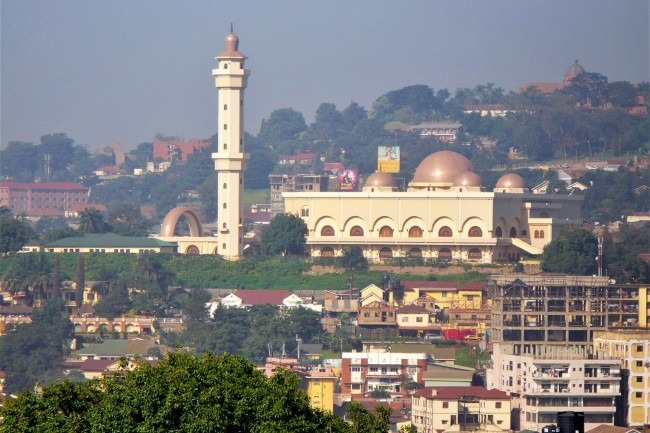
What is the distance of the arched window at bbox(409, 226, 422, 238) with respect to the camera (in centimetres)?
7656

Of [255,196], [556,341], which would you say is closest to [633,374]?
[556,341]

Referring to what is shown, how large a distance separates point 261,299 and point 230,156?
24.4 feet

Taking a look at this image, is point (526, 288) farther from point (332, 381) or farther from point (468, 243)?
point (468, 243)

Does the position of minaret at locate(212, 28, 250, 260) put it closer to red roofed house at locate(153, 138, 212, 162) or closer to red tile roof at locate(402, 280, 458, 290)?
red tile roof at locate(402, 280, 458, 290)

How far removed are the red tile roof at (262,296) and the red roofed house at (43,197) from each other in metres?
60.5

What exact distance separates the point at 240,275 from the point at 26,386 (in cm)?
1456

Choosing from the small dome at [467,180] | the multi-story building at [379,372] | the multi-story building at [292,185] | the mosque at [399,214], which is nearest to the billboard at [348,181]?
the multi-story building at [292,185]

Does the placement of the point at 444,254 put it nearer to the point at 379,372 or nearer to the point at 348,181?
the point at 379,372

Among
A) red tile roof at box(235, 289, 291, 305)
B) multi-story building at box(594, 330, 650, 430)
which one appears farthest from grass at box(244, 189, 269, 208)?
multi-story building at box(594, 330, 650, 430)

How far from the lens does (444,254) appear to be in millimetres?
75812

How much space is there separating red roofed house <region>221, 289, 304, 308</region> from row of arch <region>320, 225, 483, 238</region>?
16.7 feet

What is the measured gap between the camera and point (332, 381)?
5653cm

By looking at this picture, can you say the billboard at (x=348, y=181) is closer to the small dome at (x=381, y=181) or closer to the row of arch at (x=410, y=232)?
the small dome at (x=381, y=181)

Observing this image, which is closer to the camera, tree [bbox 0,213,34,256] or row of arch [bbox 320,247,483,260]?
row of arch [bbox 320,247,483,260]
